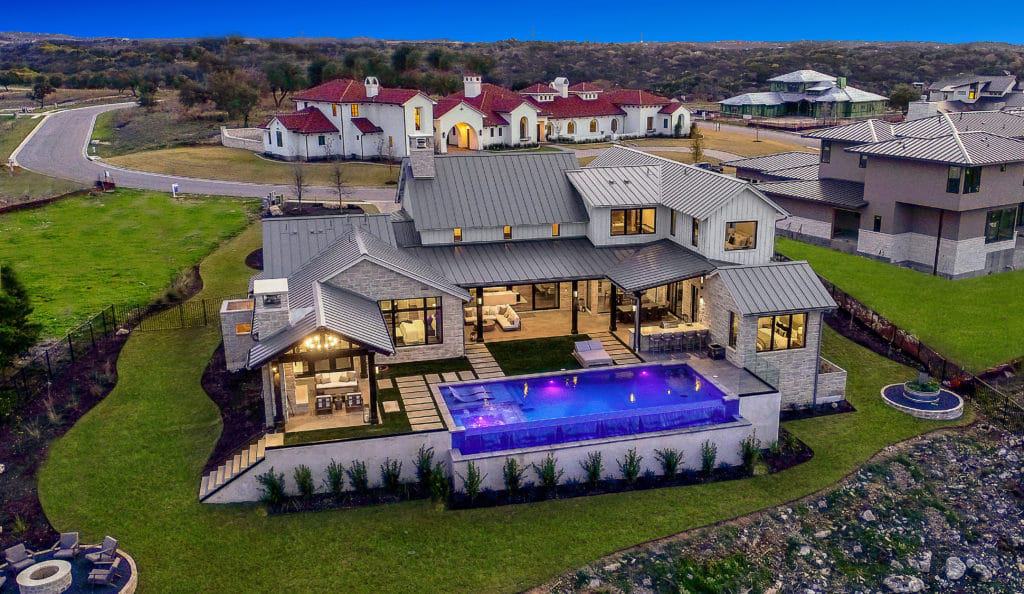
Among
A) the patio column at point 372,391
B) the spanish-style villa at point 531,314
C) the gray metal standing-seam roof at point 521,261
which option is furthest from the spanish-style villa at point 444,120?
the patio column at point 372,391

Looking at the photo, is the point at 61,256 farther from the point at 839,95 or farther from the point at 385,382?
the point at 839,95

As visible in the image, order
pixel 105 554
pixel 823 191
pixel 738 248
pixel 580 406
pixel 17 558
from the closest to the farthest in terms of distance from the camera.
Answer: pixel 17 558 → pixel 105 554 → pixel 580 406 → pixel 738 248 → pixel 823 191

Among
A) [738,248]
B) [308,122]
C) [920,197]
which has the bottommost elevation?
[738,248]

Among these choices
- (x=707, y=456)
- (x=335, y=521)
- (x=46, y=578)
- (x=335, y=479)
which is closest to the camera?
(x=46, y=578)

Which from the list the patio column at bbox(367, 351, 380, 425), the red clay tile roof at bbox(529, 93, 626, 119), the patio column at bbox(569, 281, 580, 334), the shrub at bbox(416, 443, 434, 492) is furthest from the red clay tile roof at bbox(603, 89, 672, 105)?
the shrub at bbox(416, 443, 434, 492)

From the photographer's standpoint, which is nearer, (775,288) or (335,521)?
(335,521)

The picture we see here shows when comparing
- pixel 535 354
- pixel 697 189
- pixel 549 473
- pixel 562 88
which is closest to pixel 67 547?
pixel 549 473

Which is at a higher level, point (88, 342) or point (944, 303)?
→ point (944, 303)

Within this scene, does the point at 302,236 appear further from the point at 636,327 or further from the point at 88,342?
the point at 636,327
